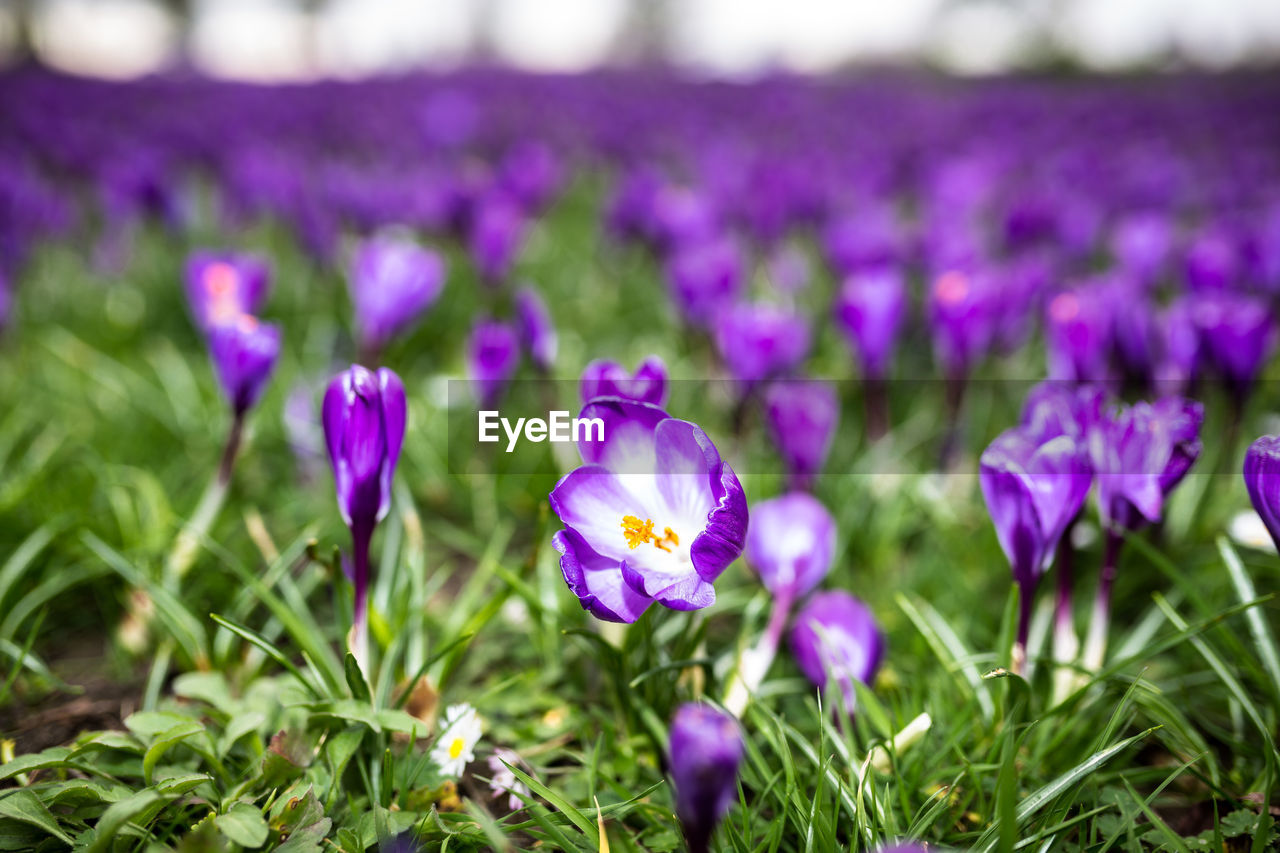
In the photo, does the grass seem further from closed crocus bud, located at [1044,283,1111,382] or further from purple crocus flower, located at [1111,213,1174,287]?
purple crocus flower, located at [1111,213,1174,287]

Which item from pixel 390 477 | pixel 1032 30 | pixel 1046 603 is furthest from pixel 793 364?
pixel 1032 30

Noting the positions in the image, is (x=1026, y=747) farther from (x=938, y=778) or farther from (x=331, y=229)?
(x=331, y=229)

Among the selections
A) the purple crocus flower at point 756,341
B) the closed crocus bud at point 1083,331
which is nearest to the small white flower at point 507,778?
the purple crocus flower at point 756,341

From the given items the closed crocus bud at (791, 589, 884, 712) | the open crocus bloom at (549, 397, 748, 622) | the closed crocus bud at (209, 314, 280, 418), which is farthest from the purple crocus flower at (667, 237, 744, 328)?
the open crocus bloom at (549, 397, 748, 622)

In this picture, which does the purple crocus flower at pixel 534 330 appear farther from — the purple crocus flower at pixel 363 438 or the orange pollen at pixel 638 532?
the orange pollen at pixel 638 532

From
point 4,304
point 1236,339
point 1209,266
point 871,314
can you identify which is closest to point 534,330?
point 871,314

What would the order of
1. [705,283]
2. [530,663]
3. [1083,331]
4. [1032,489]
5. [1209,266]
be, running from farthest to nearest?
[705,283]
[1209,266]
[1083,331]
[530,663]
[1032,489]

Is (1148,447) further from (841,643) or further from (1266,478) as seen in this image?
(841,643)

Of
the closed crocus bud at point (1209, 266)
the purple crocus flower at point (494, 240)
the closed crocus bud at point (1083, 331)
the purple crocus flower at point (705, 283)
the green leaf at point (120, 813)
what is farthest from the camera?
the purple crocus flower at point (494, 240)
